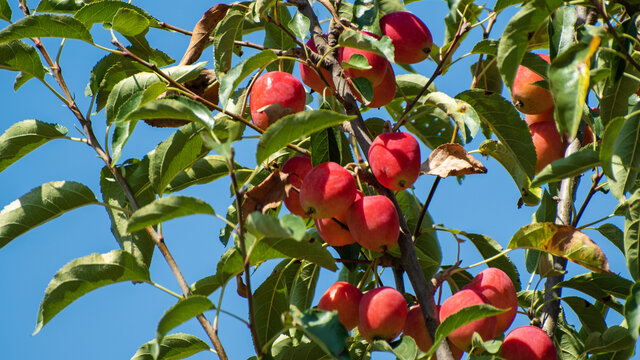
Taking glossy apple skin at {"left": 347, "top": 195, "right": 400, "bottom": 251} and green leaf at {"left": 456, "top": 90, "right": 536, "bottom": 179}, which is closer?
glossy apple skin at {"left": 347, "top": 195, "right": 400, "bottom": 251}

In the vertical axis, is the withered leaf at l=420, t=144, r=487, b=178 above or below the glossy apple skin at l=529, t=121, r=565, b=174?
above

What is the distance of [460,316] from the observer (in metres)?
1.45

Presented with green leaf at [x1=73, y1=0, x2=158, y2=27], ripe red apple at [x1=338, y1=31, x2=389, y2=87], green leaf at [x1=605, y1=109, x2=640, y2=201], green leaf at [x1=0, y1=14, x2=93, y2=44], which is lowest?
green leaf at [x1=605, y1=109, x2=640, y2=201]

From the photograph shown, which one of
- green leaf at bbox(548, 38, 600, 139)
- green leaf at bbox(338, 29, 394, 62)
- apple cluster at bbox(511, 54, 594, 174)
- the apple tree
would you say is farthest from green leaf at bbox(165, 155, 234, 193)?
green leaf at bbox(548, 38, 600, 139)

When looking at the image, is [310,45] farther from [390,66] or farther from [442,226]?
[442,226]

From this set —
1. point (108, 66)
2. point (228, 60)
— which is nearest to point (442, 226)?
point (228, 60)

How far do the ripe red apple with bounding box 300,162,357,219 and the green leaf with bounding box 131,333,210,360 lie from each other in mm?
466

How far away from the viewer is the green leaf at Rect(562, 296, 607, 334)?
213cm

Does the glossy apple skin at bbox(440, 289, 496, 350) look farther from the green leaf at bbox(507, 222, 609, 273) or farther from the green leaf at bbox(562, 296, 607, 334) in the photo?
the green leaf at bbox(562, 296, 607, 334)

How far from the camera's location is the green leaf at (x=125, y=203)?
6.51 ft

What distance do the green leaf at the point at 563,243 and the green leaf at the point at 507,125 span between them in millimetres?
180

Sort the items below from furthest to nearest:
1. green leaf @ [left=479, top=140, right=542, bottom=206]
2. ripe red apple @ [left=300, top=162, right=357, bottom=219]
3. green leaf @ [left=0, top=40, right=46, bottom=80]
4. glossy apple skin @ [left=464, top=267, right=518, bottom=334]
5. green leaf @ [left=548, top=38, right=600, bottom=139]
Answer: green leaf @ [left=0, top=40, right=46, bottom=80]
green leaf @ [left=479, top=140, right=542, bottom=206]
glossy apple skin @ [left=464, top=267, right=518, bottom=334]
ripe red apple @ [left=300, top=162, right=357, bottom=219]
green leaf @ [left=548, top=38, right=600, bottom=139]

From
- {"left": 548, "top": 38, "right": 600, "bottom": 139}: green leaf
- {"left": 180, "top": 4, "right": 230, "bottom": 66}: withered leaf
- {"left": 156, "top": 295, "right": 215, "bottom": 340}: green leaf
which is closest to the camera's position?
{"left": 548, "top": 38, "right": 600, "bottom": 139}: green leaf

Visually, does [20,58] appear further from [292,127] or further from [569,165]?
[569,165]
